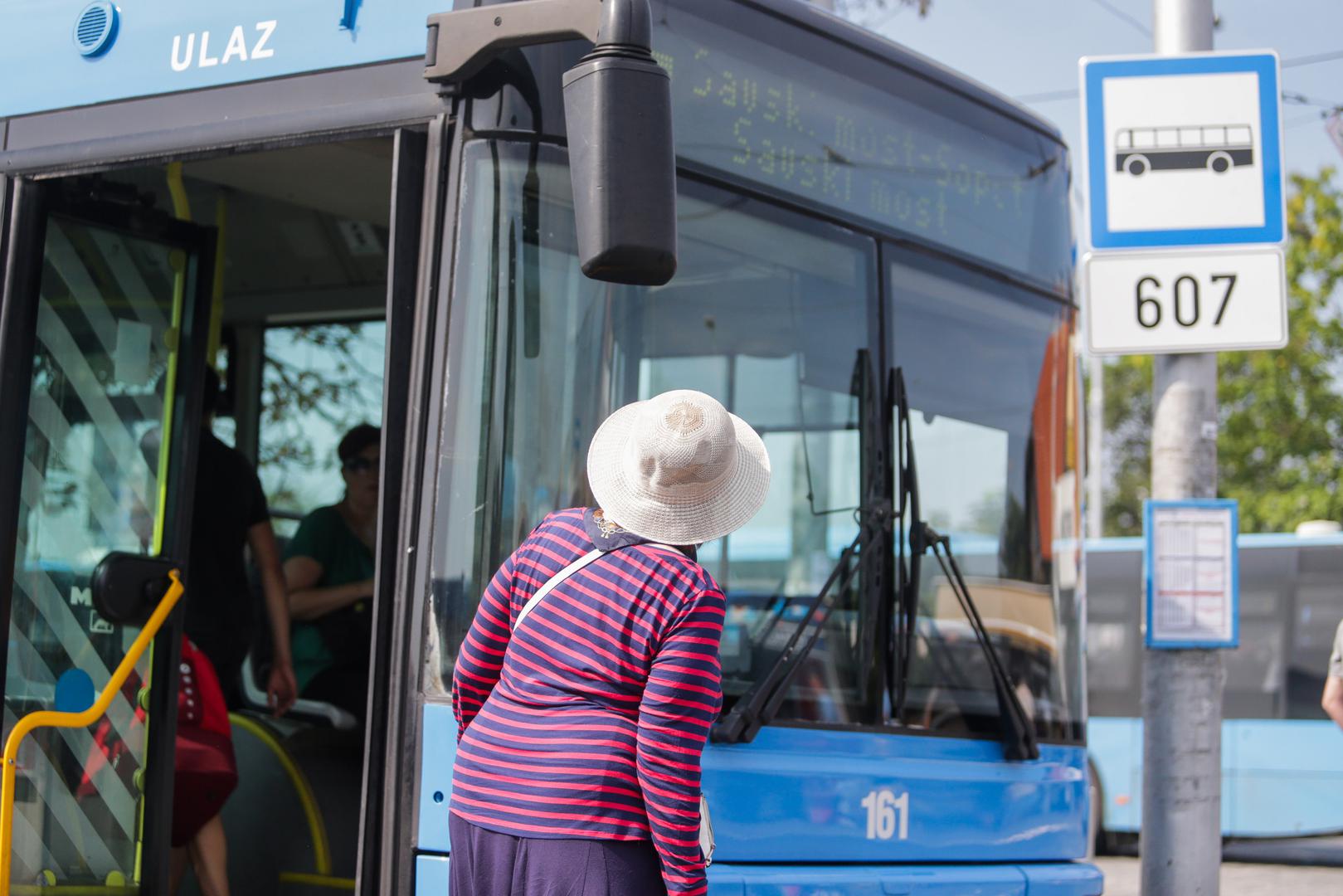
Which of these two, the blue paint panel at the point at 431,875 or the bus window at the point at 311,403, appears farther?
the bus window at the point at 311,403

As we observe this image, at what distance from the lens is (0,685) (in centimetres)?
351

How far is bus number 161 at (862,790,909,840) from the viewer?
3.50 metres

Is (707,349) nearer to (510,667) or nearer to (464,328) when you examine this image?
(464,328)

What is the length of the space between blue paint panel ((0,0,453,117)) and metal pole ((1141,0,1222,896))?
9.87 feet

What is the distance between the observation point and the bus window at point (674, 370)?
312cm

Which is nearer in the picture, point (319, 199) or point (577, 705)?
point (577, 705)

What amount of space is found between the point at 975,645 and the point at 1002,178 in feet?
4.09

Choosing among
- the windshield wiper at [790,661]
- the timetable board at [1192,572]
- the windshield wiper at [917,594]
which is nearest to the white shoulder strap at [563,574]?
the windshield wiper at [790,661]

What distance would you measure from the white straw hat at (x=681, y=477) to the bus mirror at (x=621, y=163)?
234 mm

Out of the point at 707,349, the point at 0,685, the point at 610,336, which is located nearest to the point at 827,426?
the point at 707,349

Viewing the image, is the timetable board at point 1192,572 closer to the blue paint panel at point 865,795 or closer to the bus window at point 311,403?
the blue paint panel at point 865,795

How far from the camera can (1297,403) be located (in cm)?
1948

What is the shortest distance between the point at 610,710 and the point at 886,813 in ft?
3.85

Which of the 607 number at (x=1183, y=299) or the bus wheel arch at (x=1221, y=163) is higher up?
the bus wheel arch at (x=1221, y=163)
